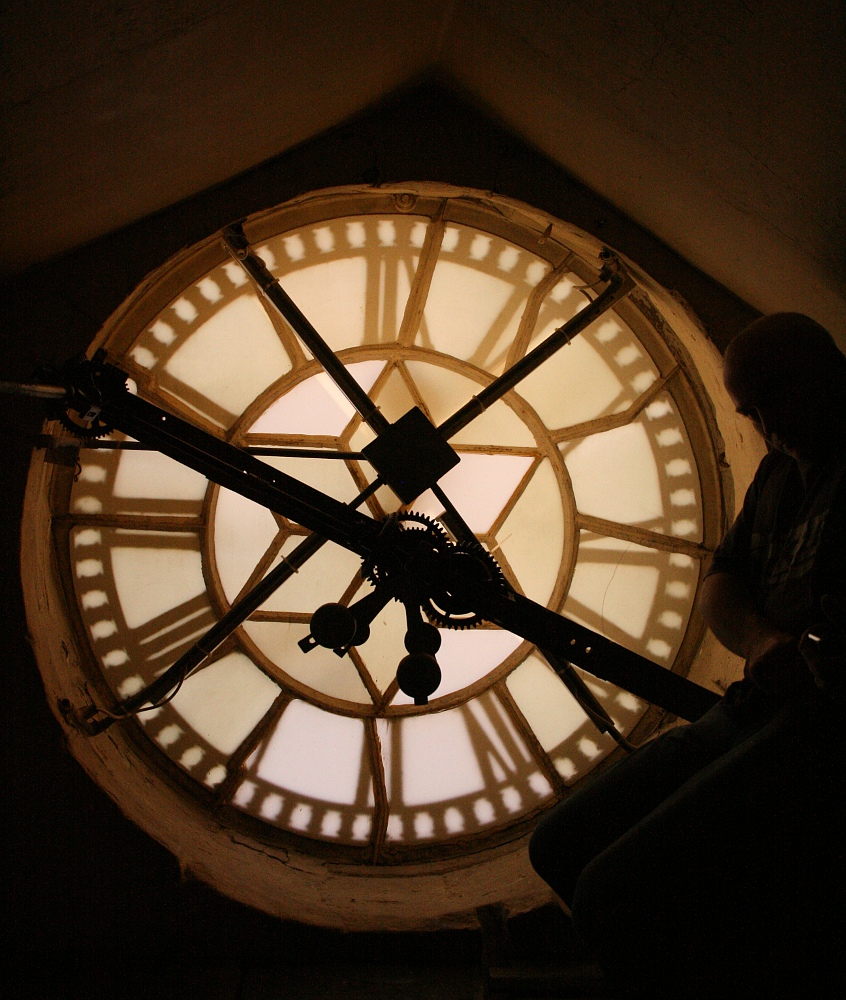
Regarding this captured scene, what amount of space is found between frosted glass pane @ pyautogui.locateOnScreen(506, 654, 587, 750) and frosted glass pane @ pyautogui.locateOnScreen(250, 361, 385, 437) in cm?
113

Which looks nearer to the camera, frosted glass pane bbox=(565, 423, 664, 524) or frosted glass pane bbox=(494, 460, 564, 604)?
frosted glass pane bbox=(565, 423, 664, 524)

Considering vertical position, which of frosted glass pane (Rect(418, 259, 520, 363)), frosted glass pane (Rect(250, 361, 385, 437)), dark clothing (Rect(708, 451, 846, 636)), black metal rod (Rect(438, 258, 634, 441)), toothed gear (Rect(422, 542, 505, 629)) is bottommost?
dark clothing (Rect(708, 451, 846, 636))

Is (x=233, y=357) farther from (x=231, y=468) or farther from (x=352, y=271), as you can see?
(x=231, y=468)

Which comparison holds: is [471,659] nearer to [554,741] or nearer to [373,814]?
[554,741]

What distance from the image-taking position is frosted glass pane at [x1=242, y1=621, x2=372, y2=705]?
93.5 inches

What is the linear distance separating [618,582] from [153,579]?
1656 mm

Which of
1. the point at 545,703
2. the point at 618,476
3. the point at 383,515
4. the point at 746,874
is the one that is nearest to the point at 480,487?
the point at 383,515

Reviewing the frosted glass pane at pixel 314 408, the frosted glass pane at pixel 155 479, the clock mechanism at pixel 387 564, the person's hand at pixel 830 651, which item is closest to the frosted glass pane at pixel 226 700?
the frosted glass pane at pixel 155 479

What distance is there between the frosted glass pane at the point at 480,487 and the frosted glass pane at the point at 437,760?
0.74 m

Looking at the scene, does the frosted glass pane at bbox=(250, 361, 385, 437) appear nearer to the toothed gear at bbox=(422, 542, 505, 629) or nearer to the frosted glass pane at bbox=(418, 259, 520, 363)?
the frosted glass pane at bbox=(418, 259, 520, 363)

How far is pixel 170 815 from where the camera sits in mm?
2090

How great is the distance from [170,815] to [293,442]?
4.23 feet

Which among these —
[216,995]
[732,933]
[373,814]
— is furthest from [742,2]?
[216,995]

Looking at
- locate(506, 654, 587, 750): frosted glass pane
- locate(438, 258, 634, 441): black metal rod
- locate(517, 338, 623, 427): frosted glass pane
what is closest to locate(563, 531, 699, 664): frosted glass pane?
locate(506, 654, 587, 750): frosted glass pane
